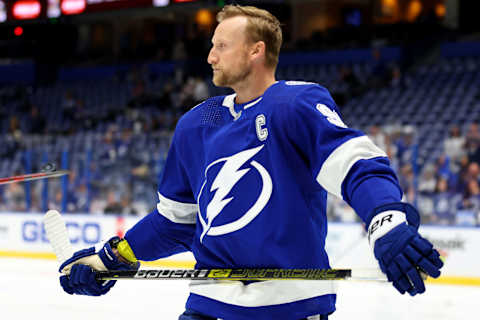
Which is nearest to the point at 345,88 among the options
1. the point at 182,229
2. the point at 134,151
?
the point at 134,151

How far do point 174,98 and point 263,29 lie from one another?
1156 cm

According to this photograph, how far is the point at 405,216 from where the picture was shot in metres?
1.47

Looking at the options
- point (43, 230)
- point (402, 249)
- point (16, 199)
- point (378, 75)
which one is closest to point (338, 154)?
point (402, 249)

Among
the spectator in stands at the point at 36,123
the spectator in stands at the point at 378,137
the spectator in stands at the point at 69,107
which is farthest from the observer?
the spectator in stands at the point at 69,107

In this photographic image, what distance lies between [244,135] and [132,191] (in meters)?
6.83

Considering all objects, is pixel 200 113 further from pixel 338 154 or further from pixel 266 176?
pixel 338 154

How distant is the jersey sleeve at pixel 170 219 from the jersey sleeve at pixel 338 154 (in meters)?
0.41

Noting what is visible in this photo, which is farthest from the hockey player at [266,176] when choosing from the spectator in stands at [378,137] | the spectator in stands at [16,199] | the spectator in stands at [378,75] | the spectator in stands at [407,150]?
the spectator in stands at [378,75]

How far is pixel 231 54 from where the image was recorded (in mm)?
1903

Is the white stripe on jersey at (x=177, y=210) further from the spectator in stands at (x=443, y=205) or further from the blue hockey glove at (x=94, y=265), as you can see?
the spectator in stands at (x=443, y=205)

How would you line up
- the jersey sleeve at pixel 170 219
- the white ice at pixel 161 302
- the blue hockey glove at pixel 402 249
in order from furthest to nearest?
1. the white ice at pixel 161 302
2. the jersey sleeve at pixel 170 219
3. the blue hockey glove at pixel 402 249

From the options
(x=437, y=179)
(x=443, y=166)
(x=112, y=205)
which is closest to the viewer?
(x=437, y=179)

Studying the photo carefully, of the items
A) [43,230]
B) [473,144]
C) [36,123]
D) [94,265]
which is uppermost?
[94,265]

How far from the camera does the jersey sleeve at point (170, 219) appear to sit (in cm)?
209
